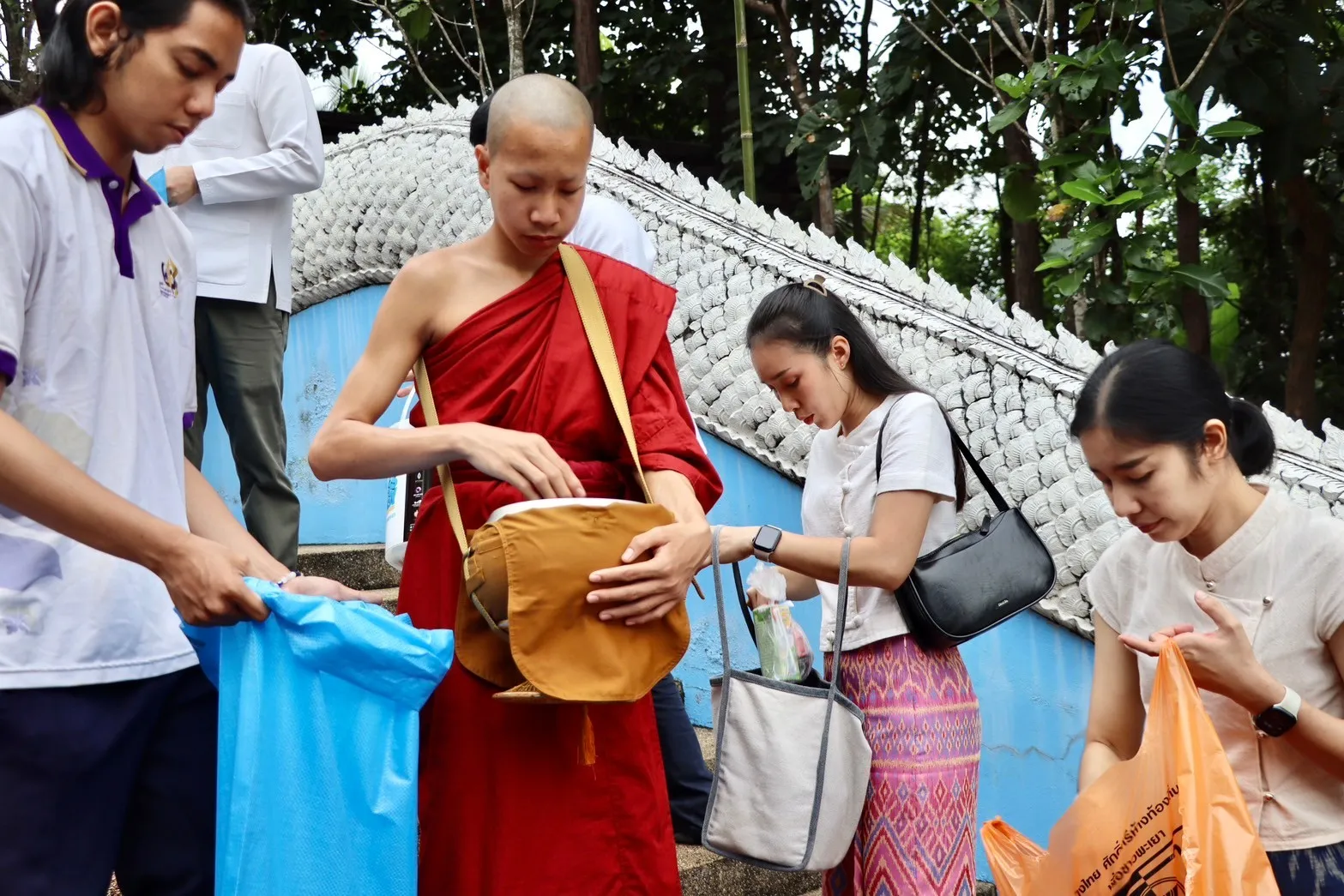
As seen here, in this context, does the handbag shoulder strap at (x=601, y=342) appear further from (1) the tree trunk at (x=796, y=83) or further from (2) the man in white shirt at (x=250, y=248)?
(1) the tree trunk at (x=796, y=83)

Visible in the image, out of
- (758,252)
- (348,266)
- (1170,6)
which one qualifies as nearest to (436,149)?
(348,266)

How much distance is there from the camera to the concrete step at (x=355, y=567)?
15.4 feet

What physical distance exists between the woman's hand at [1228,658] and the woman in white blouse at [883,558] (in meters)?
0.65

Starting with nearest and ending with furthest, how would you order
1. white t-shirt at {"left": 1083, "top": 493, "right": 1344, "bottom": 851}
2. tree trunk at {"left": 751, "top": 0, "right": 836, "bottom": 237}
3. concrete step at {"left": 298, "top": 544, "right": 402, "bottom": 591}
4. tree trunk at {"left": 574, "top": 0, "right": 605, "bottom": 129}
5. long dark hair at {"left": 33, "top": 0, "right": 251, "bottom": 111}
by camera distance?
long dark hair at {"left": 33, "top": 0, "right": 251, "bottom": 111}, white t-shirt at {"left": 1083, "top": 493, "right": 1344, "bottom": 851}, concrete step at {"left": 298, "top": 544, "right": 402, "bottom": 591}, tree trunk at {"left": 751, "top": 0, "right": 836, "bottom": 237}, tree trunk at {"left": 574, "top": 0, "right": 605, "bottom": 129}

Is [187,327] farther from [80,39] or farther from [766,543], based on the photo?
[766,543]

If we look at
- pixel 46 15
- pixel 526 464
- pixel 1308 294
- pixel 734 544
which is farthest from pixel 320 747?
pixel 1308 294

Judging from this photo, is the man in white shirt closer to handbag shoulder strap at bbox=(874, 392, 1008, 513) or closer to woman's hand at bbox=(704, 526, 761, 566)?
woman's hand at bbox=(704, 526, 761, 566)

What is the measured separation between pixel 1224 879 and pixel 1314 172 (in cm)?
585

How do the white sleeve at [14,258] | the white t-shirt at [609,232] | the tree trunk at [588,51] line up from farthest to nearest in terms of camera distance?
the tree trunk at [588,51], the white t-shirt at [609,232], the white sleeve at [14,258]

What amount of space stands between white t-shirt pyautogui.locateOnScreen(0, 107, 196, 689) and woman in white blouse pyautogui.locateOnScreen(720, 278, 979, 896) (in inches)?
39.7

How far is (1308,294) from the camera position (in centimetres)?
661

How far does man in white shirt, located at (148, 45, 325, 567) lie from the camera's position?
3.67 meters

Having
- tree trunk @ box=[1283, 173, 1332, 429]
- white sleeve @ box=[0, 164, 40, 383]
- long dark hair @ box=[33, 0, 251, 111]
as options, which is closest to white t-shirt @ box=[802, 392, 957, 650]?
long dark hair @ box=[33, 0, 251, 111]

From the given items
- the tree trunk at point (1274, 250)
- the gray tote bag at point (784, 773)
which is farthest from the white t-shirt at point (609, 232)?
the tree trunk at point (1274, 250)
